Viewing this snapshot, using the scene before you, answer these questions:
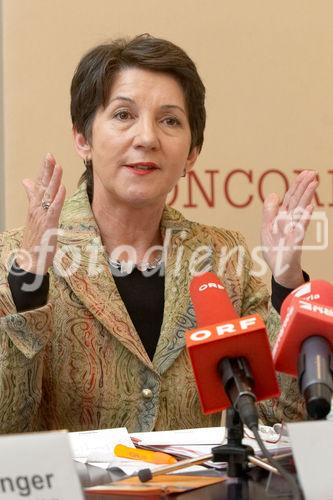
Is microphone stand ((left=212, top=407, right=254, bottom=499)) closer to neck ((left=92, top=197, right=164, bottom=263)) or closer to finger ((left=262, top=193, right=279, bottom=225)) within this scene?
finger ((left=262, top=193, right=279, bottom=225))

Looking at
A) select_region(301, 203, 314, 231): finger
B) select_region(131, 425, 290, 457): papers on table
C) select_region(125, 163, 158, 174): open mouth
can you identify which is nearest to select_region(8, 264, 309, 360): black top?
select_region(301, 203, 314, 231): finger

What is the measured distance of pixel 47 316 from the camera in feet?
5.79

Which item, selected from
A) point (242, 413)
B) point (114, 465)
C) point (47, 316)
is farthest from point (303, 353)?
point (47, 316)

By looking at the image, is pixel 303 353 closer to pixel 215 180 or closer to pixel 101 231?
pixel 101 231

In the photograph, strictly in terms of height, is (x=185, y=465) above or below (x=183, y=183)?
below

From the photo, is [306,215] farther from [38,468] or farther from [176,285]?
[38,468]

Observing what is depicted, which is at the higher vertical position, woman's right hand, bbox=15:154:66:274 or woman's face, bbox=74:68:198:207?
woman's face, bbox=74:68:198:207

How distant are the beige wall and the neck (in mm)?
956

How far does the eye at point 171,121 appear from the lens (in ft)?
7.03

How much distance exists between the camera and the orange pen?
146 centimetres

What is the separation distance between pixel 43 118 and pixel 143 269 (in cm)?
111

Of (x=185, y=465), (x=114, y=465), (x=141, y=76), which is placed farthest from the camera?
(x=141, y=76)

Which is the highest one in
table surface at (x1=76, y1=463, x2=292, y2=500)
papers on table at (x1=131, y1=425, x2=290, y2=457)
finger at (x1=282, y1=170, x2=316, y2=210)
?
finger at (x1=282, y1=170, x2=316, y2=210)

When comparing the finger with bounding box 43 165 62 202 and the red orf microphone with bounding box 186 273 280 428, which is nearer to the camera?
the red orf microphone with bounding box 186 273 280 428
